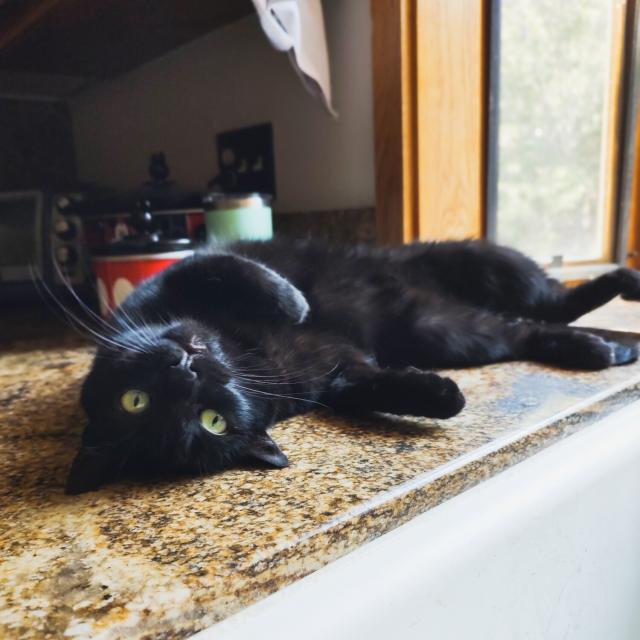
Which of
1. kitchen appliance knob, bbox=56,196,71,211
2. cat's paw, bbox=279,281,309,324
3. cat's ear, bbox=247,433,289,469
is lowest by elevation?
cat's ear, bbox=247,433,289,469

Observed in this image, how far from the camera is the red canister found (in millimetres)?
1080

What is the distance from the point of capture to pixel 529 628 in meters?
0.57

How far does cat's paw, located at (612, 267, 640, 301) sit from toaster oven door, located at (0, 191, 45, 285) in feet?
4.27

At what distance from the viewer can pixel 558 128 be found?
1.52m

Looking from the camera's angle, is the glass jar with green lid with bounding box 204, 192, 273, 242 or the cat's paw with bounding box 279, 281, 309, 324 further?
the glass jar with green lid with bounding box 204, 192, 273, 242

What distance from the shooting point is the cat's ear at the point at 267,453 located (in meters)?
0.58

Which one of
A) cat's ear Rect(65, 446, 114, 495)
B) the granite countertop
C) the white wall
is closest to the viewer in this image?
the granite countertop

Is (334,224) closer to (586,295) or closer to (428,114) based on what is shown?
(428,114)

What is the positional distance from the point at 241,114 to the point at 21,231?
2.12ft

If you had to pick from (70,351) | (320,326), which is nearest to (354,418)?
(320,326)

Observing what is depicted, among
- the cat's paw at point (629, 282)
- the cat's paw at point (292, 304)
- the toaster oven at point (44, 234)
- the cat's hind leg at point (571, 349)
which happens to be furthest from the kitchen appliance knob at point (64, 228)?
the cat's paw at point (629, 282)

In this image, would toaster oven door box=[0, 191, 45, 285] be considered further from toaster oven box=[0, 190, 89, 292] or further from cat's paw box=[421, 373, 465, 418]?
cat's paw box=[421, 373, 465, 418]

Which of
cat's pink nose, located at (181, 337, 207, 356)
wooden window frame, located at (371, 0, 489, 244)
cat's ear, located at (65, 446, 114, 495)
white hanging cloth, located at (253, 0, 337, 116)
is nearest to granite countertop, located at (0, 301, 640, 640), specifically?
cat's ear, located at (65, 446, 114, 495)

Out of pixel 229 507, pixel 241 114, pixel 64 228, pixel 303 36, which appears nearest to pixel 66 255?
pixel 64 228
